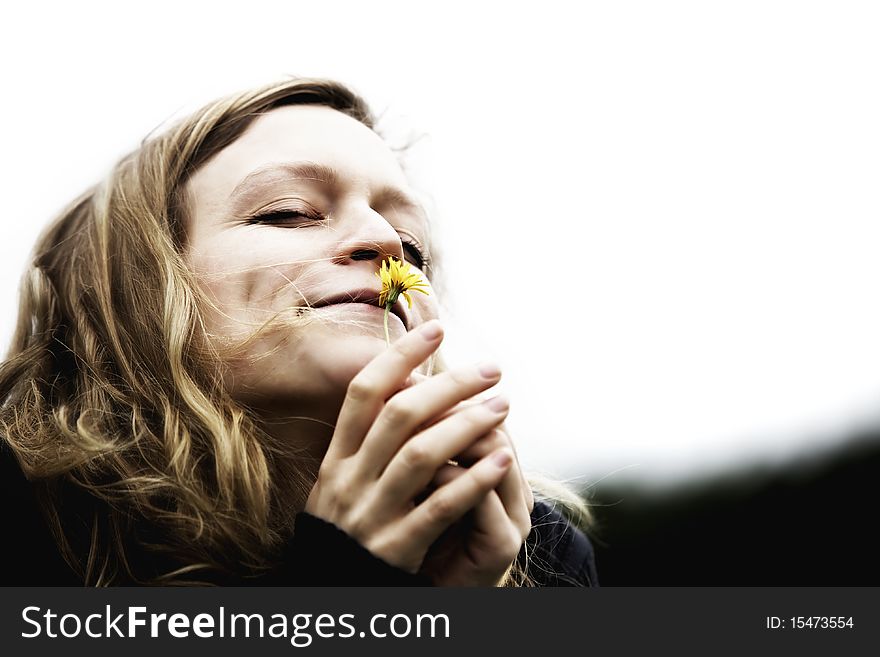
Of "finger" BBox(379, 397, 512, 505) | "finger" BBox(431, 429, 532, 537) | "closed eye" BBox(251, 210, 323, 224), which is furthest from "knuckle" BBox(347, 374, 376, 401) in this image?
"closed eye" BBox(251, 210, 323, 224)

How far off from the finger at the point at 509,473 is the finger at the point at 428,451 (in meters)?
0.07

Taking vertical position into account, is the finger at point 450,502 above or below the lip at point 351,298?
below

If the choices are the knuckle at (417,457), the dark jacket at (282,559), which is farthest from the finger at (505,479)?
the dark jacket at (282,559)

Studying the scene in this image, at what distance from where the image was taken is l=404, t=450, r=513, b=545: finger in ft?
4.21

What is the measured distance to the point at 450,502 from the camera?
50.4 inches

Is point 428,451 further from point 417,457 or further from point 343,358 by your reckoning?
point 343,358

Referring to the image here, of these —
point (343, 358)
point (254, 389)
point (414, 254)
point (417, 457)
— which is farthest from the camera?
point (414, 254)

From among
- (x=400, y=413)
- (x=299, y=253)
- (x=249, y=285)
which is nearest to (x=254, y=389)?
(x=249, y=285)

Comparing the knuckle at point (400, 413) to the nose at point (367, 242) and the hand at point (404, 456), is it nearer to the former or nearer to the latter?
the hand at point (404, 456)

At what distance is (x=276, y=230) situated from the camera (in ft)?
6.02

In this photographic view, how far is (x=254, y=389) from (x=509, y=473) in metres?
0.78

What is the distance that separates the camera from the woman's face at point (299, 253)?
5.57 ft

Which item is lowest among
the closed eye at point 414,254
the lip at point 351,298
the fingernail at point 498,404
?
the fingernail at point 498,404

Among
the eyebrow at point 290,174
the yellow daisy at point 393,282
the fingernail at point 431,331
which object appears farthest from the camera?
the eyebrow at point 290,174
